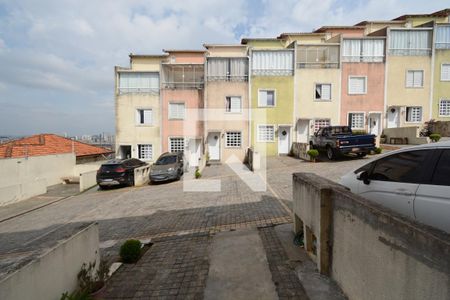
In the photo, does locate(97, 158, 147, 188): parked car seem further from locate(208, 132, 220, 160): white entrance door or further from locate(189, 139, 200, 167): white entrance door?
locate(208, 132, 220, 160): white entrance door

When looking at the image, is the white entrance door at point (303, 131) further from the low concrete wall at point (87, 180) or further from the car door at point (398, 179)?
the car door at point (398, 179)

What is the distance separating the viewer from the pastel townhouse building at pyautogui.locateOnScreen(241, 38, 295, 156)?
814 inches

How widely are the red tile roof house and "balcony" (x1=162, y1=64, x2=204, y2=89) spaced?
12.1m

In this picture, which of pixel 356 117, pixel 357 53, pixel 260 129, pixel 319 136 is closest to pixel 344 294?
pixel 319 136

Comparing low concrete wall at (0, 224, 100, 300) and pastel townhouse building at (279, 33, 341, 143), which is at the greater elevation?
pastel townhouse building at (279, 33, 341, 143)

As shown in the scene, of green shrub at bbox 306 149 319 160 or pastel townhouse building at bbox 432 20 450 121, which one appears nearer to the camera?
green shrub at bbox 306 149 319 160

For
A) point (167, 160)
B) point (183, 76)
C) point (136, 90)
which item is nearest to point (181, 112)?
point (183, 76)

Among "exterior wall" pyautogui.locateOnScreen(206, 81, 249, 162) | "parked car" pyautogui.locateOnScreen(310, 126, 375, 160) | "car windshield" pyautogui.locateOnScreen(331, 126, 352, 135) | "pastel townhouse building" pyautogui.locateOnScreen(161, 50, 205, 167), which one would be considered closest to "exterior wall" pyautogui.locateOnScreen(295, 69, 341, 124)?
"exterior wall" pyautogui.locateOnScreen(206, 81, 249, 162)

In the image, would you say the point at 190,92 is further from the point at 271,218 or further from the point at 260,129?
the point at 271,218

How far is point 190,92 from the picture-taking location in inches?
867

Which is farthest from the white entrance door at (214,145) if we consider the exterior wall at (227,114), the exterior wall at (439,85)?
the exterior wall at (439,85)

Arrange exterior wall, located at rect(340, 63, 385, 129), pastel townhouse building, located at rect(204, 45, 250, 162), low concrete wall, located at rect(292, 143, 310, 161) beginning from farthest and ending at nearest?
1. pastel townhouse building, located at rect(204, 45, 250, 162)
2. exterior wall, located at rect(340, 63, 385, 129)
3. low concrete wall, located at rect(292, 143, 310, 161)

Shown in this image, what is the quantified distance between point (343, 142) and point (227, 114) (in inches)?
404

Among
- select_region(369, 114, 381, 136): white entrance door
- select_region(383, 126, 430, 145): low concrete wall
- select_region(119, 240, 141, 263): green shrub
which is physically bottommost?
select_region(119, 240, 141, 263): green shrub
